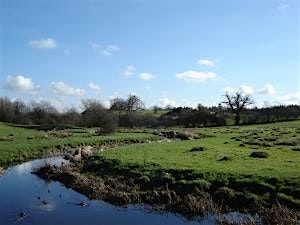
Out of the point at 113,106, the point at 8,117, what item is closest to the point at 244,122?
the point at 113,106

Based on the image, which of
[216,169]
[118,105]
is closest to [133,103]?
[118,105]

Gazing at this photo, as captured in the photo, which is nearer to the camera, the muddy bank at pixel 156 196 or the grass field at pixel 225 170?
the muddy bank at pixel 156 196

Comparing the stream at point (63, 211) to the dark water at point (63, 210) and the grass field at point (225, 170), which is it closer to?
the dark water at point (63, 210)

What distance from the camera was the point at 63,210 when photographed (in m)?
25.2

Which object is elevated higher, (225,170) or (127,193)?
(225,170)

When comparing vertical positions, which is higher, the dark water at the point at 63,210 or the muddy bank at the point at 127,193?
the muddy bank at the point at 127,193

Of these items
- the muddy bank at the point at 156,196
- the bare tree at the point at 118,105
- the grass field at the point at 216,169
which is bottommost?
the muddy bank at the point at 156,196

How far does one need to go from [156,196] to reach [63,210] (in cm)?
589

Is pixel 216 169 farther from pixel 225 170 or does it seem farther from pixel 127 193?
pixel 127 193

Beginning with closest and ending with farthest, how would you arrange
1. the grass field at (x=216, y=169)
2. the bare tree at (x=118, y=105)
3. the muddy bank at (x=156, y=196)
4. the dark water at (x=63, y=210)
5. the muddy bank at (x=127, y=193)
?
1. the muddy bank at (x=156, y=196)
2. the dark water at (x=63, y=210)
3. the muddy bank at (x=127, y=193)
4. the grass field at (x=216, y=169)
5. the bare tree at (x=118, y=105)

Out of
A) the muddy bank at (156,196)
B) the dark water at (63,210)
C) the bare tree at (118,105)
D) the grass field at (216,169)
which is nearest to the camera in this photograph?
the muddy bank at (156,196)

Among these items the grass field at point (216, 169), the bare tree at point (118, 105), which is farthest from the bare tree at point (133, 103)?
the grass field at point (216, 169)

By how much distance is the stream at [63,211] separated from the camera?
22817 mm

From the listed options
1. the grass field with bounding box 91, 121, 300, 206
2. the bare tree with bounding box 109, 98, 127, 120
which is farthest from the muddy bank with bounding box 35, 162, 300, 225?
the bare tree with bounding box 109, 98, 127, 120
